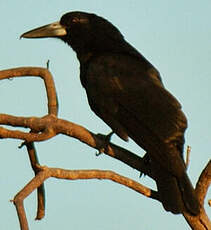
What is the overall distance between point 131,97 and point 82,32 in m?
1.25

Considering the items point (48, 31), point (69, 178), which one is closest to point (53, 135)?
point (69, 178)

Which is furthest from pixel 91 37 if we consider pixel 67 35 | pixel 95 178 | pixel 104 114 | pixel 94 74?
pixel 95 178

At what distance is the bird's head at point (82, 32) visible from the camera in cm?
630

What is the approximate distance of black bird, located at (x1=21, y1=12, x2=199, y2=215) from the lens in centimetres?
469

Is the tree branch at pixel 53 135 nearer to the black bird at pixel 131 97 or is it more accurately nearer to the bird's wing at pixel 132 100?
the black bird at pixel 131 97

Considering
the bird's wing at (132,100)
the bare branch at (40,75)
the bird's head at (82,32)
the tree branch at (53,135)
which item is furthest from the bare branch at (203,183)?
the bird's head at (82,32)

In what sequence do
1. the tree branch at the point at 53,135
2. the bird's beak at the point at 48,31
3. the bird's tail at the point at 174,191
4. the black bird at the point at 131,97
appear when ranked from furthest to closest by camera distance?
the bird's beak at the point at 48,31 < the black bird at the point at 131,97 < the bird's tail at the point at 174,191 < the tree branch at the point at 53,135

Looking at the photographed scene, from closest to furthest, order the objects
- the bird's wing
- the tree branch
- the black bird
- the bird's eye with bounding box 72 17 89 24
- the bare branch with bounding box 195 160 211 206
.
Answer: the tree branch < the bare branch with bounding box 195 160 211 206 < the black bird < the bird's wing < the bird's eye with bounding box 72 17 89 24

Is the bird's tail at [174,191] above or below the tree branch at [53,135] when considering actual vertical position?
below

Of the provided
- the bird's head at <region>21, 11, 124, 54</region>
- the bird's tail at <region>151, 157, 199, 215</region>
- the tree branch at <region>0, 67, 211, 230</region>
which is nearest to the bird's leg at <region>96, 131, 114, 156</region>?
the tree branch at <region>0, 67, 211, 230</region>

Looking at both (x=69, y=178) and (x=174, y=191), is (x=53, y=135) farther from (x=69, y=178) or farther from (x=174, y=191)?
(x=174, y=191)

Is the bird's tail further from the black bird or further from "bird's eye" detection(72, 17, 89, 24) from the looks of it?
"bird's eye" detection(72, 17, 89, 24)

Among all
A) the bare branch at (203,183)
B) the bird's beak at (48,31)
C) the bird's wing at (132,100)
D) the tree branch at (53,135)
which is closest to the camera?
the tree branch at (53,135)

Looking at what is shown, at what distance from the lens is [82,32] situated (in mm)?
6430
